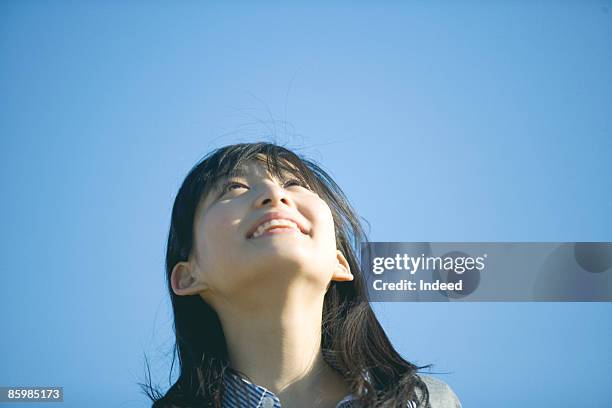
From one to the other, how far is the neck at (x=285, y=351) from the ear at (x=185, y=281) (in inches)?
3.5

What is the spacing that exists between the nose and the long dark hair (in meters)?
0.13

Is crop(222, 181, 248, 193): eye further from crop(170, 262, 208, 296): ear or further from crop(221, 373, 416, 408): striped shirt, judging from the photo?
crop(221, 373, 416, 408): striped shirt

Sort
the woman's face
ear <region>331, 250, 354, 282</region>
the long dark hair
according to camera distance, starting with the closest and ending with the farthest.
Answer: the woman's face, the long dark hair, ear <region>331, 250, 354, 282</region>

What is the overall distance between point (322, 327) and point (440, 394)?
1.05 feet

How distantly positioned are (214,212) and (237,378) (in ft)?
1.21

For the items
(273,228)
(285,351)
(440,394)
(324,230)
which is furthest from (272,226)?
(440,394)

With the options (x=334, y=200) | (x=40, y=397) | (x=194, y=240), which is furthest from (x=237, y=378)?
(x=40, y=397)

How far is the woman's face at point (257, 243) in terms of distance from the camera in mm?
1393

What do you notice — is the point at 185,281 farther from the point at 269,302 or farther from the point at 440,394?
the point at 440,394

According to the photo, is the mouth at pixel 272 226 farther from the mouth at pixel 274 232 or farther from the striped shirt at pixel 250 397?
the striped shirt at pixel 250 397

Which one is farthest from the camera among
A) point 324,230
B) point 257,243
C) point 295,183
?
point 295,183

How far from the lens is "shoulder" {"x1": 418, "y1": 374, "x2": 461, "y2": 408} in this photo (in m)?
1.57

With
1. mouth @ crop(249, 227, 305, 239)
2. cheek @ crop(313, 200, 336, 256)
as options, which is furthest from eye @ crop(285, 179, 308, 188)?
mouth @ crop(249, 227, 305, 239)

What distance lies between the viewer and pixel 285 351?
1.48 m
